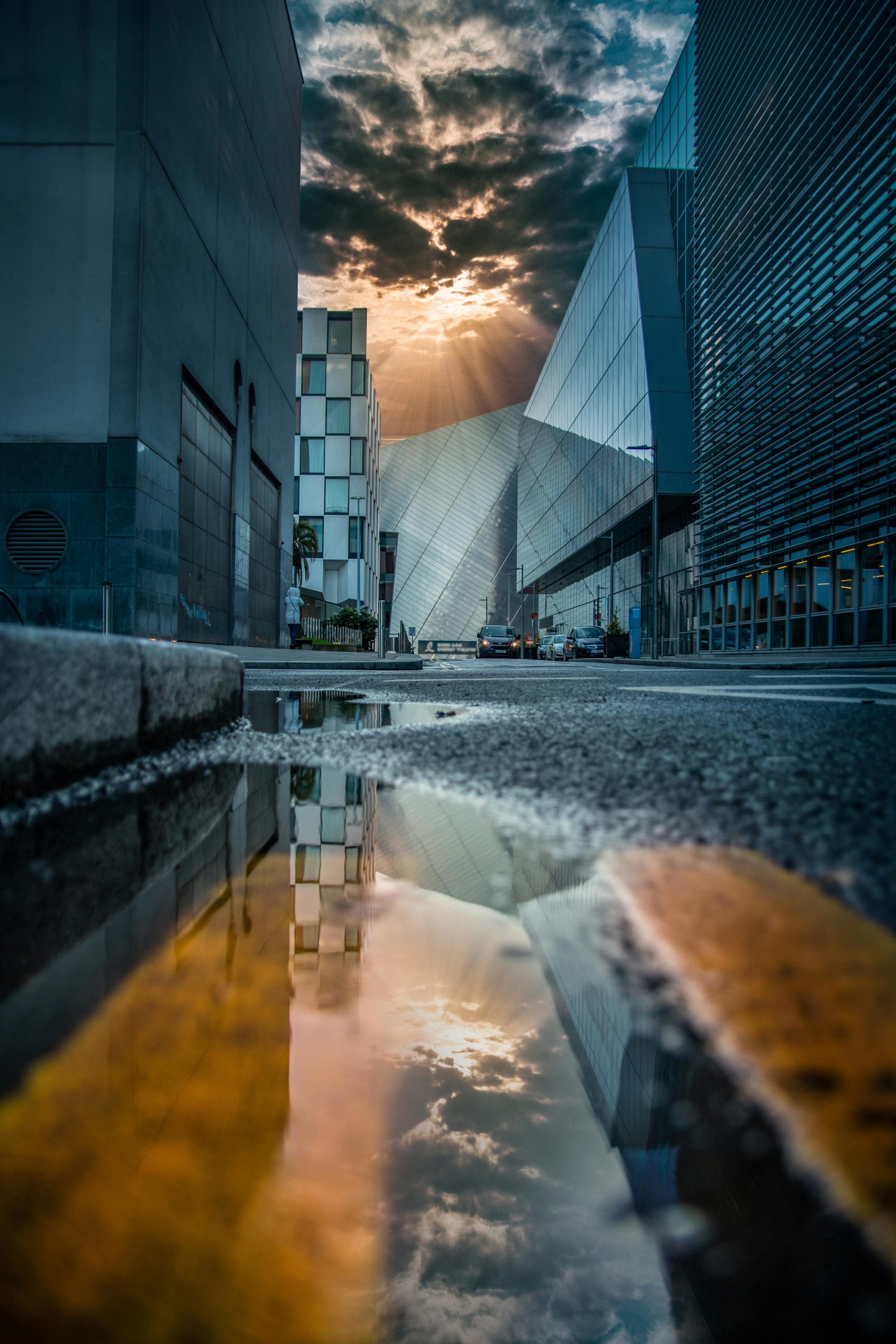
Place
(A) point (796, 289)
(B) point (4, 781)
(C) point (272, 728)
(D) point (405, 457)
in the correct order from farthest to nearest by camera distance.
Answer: (D) point (405, 457), (A) point (796, 289), (C) point (272, 728), (B) point (4, 781)

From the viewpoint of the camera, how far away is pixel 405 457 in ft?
257

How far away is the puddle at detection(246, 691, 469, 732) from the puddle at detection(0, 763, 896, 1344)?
7.93 ft

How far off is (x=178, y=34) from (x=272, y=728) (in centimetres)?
1522

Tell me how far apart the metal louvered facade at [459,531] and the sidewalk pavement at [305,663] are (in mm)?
54186

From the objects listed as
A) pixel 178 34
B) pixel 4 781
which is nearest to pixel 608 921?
pixel 4 781

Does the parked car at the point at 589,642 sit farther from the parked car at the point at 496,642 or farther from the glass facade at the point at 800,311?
the glass facade at the point at 800,311

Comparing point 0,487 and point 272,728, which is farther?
point 0,487

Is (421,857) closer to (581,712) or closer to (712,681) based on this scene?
(581,712)

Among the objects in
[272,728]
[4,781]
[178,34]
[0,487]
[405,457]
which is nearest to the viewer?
[4,781]

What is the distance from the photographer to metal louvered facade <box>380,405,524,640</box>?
73.6 m

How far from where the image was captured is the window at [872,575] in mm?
15414

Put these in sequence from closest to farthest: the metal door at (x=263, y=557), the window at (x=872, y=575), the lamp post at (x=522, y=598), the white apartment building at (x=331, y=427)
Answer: the window at (x=872, y=575) < the metal door at (x=263, y=557) < the white apartment building at (x=331, y=427) < the lamp post at (x=522, y=598)

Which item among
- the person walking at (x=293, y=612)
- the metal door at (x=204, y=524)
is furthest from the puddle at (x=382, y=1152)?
the person walking at (x=293, y=612)

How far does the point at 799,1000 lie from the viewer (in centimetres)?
62
